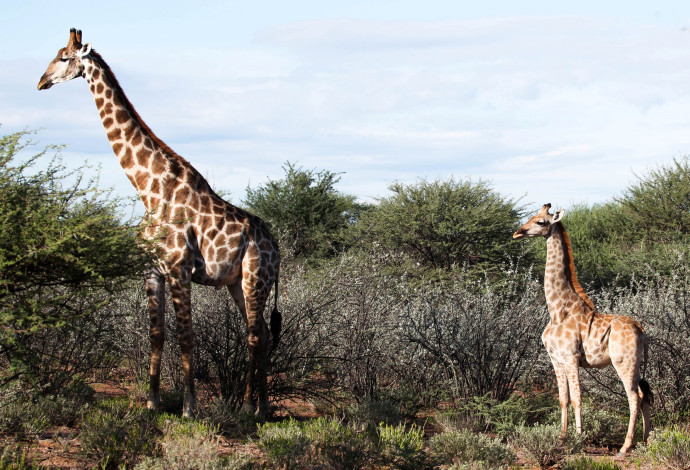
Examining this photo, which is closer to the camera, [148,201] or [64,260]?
[64,260]

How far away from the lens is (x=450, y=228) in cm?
1535

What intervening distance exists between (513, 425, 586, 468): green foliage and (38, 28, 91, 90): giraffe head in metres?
5.84

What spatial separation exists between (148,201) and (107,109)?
1.11m

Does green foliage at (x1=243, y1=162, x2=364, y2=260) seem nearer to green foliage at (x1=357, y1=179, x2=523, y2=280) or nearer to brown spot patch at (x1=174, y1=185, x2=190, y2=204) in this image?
green foliage at (x1=357, y1=179, x2=523, y2=280)

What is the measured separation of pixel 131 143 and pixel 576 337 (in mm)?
5014

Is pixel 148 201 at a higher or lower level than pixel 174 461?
higher

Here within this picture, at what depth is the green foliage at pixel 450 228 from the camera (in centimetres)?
1517

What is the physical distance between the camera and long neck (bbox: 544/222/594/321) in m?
7.46

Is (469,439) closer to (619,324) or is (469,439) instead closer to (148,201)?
(619,324)

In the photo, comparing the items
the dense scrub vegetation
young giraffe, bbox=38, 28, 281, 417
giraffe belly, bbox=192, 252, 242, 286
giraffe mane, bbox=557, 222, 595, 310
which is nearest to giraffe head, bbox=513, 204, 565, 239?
giraffe mane, bbox=557, 222, 595, 310

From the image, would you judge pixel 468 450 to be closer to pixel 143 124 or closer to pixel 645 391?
pixel 645 391

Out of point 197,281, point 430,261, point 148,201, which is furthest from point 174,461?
point 430,261

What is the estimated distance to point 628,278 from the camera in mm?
16750

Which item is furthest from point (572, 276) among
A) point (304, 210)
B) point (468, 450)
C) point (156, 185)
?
point (304, 210)
